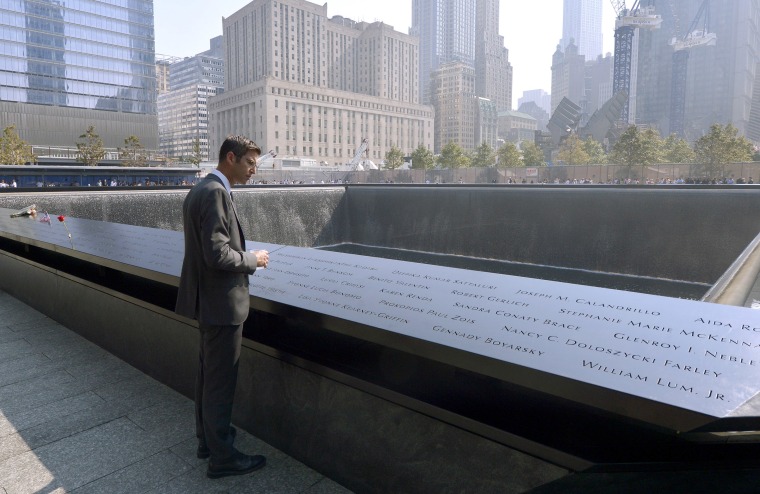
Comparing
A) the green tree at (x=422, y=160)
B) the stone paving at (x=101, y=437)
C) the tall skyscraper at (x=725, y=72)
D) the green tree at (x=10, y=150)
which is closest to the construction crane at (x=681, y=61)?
the tall skyscraper at (x=725, y=72)

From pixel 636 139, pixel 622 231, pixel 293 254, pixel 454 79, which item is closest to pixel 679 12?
pixel 454 79

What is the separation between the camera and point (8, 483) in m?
2.90

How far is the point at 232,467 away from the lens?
2893mm

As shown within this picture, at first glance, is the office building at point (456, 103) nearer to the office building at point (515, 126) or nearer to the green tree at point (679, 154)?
the office building at point (515, 126)

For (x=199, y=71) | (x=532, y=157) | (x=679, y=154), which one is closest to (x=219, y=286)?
(x=679, y=154)

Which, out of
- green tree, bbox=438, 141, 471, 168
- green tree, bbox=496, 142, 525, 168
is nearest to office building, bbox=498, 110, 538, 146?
green tree, bbox=438, 141, 471, 168

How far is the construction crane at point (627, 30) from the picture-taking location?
14262cm

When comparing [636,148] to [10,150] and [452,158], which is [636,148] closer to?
[452,158]

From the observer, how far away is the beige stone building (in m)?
106

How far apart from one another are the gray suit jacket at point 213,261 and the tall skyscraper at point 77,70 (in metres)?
80.9

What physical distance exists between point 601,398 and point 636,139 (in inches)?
1968

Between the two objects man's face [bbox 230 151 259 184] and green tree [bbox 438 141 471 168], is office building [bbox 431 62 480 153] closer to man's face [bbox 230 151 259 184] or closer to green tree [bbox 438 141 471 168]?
green tree [bbox 438 141 471 168]

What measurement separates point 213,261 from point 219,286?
172mm

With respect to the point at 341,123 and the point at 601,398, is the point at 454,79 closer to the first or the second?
the point at 341,123
